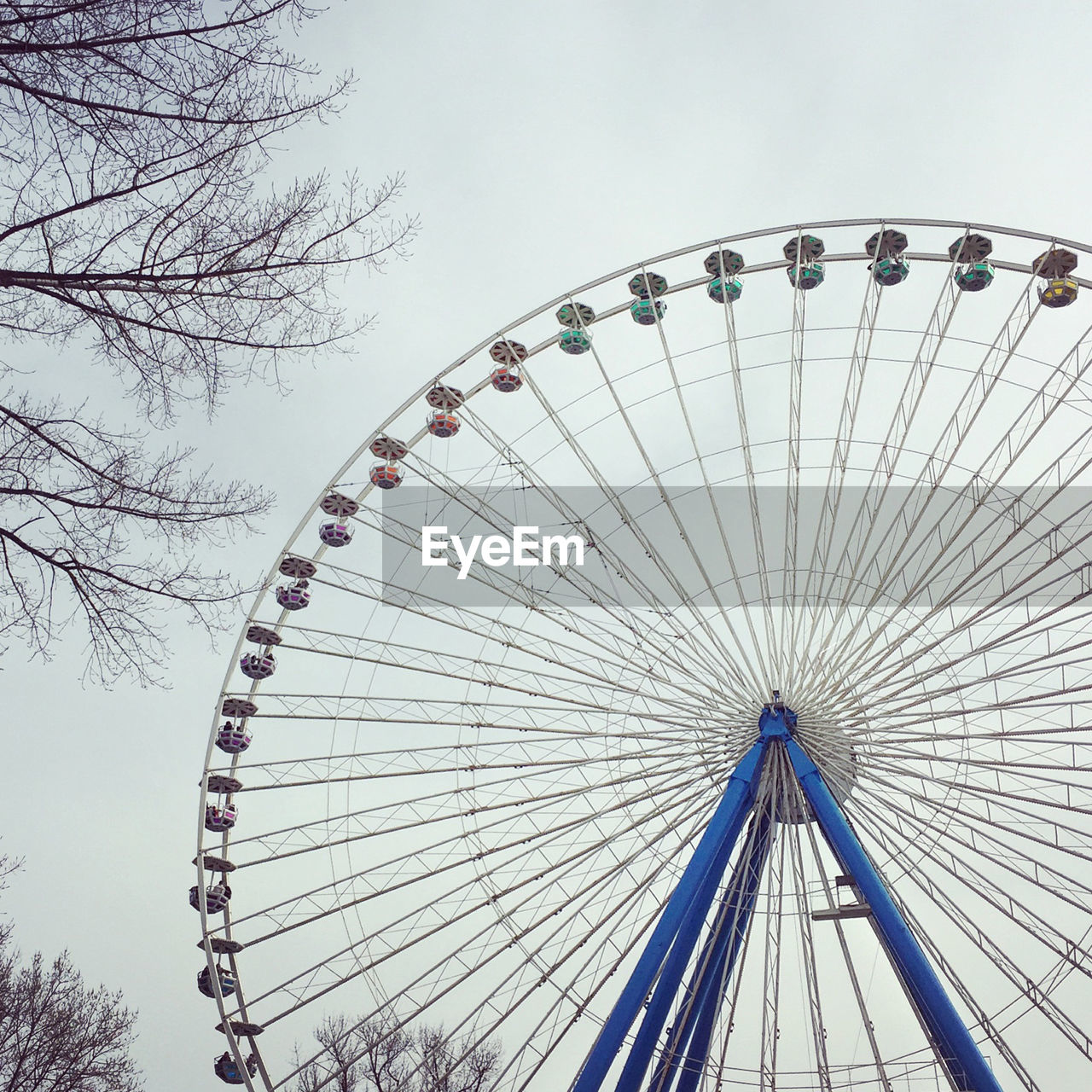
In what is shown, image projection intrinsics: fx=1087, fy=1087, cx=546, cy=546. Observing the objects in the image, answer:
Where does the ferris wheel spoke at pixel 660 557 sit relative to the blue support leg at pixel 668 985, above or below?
above

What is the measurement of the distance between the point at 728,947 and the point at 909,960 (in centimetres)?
415

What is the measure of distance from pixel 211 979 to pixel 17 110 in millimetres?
21054

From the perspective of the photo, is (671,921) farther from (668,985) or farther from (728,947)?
(728,947)


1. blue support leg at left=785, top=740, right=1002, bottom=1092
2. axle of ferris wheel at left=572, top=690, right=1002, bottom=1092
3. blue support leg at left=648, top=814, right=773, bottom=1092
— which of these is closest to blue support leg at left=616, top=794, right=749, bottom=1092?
axle of ferris wheel at left=572, top=690, right=1002, bottom=1092

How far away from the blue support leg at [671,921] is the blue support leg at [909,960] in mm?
1376

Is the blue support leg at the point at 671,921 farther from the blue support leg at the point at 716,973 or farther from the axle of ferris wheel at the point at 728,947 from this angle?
the blue support leg at the point at 716,973

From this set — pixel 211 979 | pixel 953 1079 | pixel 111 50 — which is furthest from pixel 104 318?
pixel 211 979

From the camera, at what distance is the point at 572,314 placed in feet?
85.2

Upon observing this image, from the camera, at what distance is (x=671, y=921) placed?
20.1 meters

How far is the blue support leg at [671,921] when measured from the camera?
766 inches

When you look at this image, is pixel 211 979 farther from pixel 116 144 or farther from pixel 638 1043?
pixel 116 144

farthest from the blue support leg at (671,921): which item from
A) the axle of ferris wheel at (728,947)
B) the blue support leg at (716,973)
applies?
the blue support leg at (716,973)

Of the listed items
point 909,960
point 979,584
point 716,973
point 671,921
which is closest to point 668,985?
point 671,921

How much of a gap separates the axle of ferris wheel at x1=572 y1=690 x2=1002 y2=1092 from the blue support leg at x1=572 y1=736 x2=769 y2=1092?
0.7 inches
